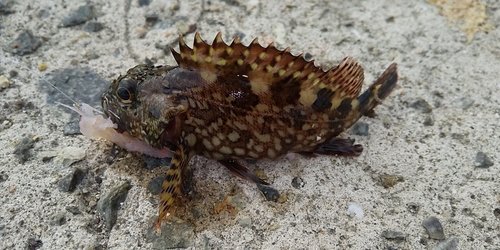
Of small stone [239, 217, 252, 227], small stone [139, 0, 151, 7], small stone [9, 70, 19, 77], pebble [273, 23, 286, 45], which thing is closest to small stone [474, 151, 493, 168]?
small stone [239, 217, 252, 227]

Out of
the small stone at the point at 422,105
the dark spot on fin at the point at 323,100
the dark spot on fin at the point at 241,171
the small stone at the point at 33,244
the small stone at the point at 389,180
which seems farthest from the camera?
the small stone at the point at 422,105

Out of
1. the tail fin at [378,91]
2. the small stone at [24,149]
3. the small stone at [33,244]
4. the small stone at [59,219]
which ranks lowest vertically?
the small stone at [33,244]

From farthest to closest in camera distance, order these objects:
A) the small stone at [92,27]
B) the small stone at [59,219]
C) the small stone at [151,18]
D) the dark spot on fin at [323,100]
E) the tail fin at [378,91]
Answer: the small stone at [151,18] < the small stone at [92,27] < the tail fin at [378,91] < the dark spot on fin at [323,100] < the small stone at [59,219]

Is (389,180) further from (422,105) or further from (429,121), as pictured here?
(422,105)

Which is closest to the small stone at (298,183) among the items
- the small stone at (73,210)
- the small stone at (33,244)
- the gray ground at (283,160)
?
the gray ground at (283,160)

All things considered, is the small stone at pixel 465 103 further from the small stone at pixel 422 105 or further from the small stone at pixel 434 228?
the small stone at pixel 434 228

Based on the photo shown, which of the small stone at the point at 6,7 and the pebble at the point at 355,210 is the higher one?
the small stone at the point at 6,7

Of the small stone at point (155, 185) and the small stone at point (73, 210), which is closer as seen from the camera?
the small stone at point (73, 210)

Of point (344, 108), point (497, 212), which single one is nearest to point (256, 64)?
point (344, 108)
